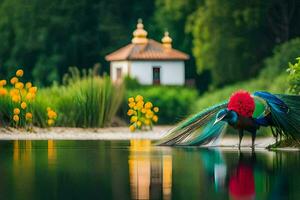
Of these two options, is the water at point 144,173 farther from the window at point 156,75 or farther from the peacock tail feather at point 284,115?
the window at point 156,75

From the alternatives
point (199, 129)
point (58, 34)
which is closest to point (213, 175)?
point (199, 129)

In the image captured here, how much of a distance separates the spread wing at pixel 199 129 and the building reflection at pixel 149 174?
2.97ft

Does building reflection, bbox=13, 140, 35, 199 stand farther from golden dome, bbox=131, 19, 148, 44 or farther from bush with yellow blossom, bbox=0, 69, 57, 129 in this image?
golden dome, bbox=131, 19, 148, 44

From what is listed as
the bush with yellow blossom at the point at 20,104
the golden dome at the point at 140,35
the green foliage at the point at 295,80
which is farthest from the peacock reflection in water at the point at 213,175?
the golden dome at the point at 140,35

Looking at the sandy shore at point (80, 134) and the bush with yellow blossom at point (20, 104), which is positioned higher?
the bush with yellow blossom at point (20, 104)

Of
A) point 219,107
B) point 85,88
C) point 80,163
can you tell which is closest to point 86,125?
point 85,88

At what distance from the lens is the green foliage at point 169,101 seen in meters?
45.6

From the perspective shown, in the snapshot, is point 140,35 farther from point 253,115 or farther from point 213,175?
point 213,175

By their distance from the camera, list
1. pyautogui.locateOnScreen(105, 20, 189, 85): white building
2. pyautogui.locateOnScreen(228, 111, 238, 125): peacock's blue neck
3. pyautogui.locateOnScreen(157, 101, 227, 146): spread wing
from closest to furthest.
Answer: pyautogui.locateOnScreen(228, 111, 238, 125): peacock's blue neck, pyautogui.locateOnScreen(157, 101, 227, 146): spread wing, pyautogui.locateOnScreen(105, 20, 189, 85): white building

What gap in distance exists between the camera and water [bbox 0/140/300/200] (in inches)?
624

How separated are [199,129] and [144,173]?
25.9 feet

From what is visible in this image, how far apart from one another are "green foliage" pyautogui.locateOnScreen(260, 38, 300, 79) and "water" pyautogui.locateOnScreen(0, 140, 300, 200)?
19982mm

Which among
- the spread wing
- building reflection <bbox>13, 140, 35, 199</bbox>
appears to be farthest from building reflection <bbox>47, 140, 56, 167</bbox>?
the spread wing

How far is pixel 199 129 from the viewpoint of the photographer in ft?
88.2
